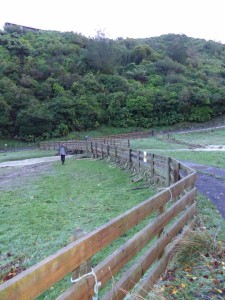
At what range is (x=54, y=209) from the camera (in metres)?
8.93

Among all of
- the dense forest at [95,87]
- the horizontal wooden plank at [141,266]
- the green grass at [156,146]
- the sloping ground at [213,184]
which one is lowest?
the green grass at [156,146]

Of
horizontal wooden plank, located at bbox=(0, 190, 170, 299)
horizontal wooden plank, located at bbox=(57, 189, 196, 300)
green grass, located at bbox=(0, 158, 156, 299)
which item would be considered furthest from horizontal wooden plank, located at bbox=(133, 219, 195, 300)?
green grass, located at bbox=(0, 158, 156, 299)

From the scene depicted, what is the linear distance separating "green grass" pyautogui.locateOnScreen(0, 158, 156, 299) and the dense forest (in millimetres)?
38522

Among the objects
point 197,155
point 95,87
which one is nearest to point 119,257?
point 197,155

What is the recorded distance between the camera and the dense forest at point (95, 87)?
52562mm

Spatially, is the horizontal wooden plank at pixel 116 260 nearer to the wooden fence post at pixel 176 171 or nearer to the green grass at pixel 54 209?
the green grass at pixel 54 209

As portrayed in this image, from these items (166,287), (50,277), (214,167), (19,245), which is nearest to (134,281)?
(166,287)

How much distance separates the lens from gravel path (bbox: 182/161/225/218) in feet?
24.5

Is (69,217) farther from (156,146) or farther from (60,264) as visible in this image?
(156,146)

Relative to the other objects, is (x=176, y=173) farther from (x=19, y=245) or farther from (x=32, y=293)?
(x=32, y=293)

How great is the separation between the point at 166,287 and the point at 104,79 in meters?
65.7

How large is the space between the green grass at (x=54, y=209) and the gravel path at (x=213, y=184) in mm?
1680

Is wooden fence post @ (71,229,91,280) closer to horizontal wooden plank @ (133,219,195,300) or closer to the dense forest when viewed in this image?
horizontal wooden plank @ (133,219,195,300)

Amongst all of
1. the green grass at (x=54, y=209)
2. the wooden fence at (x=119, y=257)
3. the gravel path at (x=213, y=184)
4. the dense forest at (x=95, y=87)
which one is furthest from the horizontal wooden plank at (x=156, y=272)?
the dense forest at (x=95, y=87)
